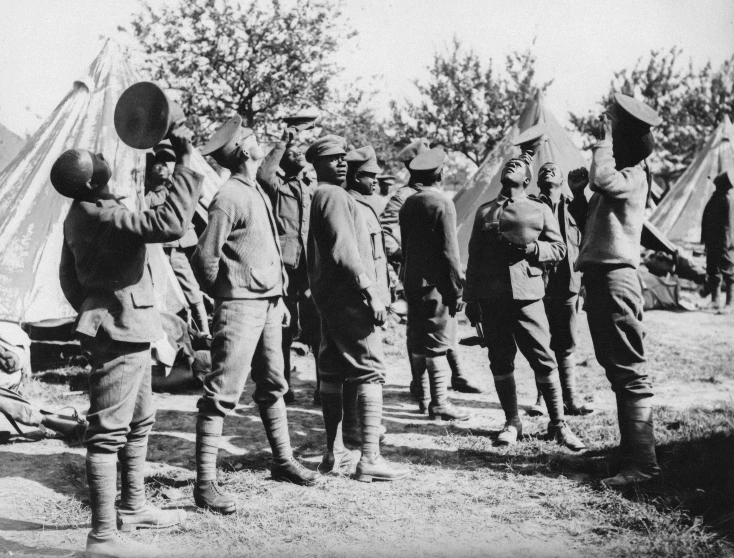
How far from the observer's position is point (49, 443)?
5.12 meters

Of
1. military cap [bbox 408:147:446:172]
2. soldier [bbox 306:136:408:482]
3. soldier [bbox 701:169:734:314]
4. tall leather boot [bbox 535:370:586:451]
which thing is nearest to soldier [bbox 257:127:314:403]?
military cap [bbox 408:147:446:172]

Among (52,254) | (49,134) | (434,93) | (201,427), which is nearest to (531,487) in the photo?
(201,427)

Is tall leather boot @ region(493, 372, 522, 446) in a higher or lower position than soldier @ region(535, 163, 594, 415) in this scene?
lower

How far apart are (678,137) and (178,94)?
20075 mm

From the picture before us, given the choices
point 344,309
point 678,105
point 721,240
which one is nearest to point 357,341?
point 344,309

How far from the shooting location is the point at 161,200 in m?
6.91

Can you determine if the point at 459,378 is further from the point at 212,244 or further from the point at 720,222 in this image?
the point at 720,222

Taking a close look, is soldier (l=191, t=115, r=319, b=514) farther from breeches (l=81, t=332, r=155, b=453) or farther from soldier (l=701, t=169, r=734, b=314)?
soldier (l=701, t=169, r=734, b=314)

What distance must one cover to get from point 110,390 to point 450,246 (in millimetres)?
2839

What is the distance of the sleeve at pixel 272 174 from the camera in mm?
6098

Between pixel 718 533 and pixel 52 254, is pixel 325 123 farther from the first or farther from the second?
pixel 718 533

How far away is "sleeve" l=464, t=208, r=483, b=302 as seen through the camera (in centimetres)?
501

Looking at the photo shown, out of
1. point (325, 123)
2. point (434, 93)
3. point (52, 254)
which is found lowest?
point (52, 254)

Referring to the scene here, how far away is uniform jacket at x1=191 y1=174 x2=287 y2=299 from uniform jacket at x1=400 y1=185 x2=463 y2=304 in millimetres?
1647
